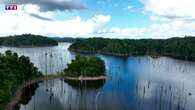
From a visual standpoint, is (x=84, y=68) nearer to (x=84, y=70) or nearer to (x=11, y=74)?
(x=84, y=70)

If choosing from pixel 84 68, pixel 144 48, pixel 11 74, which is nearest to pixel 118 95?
pixel 84 68

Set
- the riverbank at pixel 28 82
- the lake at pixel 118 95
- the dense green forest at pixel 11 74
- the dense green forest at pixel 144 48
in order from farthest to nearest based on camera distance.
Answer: the dense green forest at pixel 144 48
the lake at pixel 118 95
the riverbank at pixel 28 82
the dense green forest at pixel 11 74

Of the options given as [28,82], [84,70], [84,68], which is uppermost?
[84,68]

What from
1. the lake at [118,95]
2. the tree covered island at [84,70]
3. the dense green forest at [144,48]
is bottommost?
the lake at [118,95]

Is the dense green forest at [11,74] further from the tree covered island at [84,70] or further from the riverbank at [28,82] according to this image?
the tree covered island at [84,70]

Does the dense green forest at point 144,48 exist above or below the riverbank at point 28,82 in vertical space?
above

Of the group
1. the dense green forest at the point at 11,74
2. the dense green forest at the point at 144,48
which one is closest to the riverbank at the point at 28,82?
the dense green forest at the point at 11,74

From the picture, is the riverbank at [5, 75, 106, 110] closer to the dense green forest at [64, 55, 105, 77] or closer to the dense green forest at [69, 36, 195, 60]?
the dense green forest at [64, 55, 105, 77]

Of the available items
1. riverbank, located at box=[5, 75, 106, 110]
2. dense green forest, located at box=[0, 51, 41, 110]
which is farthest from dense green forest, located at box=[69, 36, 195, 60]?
dense green forest, located at box=[0, 51, 41, 110]
